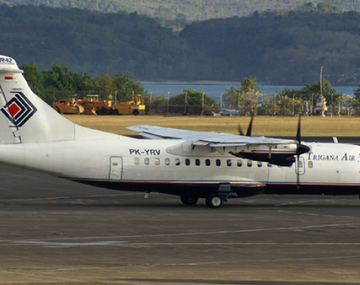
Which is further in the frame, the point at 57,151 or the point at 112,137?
the point at 112,137

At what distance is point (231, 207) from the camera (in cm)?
2486

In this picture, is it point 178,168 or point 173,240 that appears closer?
point 173,240

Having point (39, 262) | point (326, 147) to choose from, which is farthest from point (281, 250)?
point (326, 147)

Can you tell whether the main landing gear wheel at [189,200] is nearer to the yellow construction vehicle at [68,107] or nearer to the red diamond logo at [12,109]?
the red diamond logo at [12,109]

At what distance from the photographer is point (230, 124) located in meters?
78.6

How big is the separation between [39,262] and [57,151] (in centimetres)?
971

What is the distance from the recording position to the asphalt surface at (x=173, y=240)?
13203 mm

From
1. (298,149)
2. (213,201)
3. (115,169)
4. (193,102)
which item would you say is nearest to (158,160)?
(115,169)

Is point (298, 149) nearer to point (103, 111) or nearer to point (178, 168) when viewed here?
point (178, 168)

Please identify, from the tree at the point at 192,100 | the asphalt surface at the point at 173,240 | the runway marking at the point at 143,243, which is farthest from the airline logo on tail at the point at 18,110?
the tree at the point at 192,100

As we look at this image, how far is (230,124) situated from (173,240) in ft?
203

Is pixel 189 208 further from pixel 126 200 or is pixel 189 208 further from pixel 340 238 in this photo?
pixel 340 238

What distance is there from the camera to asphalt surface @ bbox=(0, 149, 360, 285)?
520 inches

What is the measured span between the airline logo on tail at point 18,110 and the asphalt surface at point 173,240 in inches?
150
